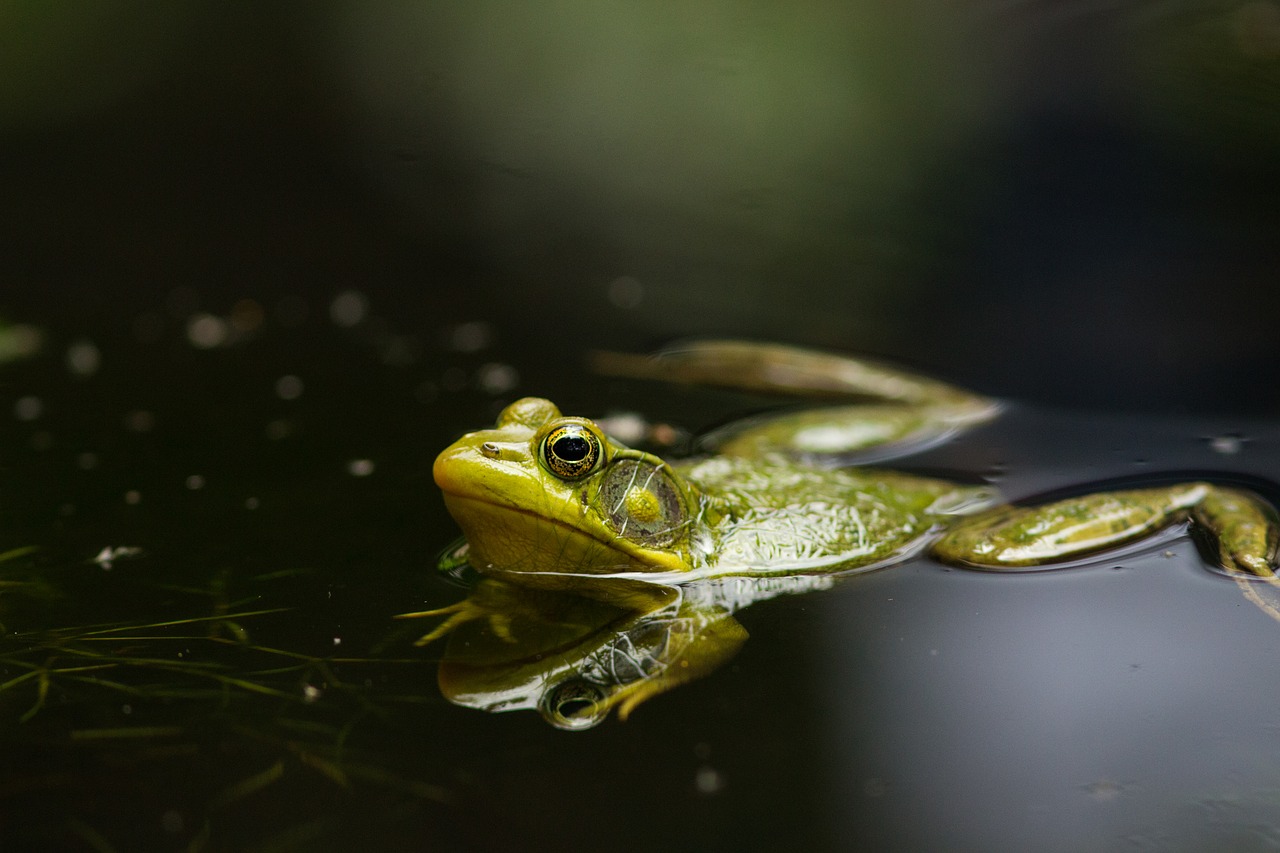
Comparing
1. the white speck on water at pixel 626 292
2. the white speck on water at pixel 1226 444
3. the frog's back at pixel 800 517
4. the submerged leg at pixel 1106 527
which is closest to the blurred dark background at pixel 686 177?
the white speck on water at pixel 626 292

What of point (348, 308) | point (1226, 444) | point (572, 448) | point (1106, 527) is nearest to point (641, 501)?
point (572, 448)

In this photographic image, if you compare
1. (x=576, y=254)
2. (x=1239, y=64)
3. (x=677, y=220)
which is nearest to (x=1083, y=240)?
(x=1239, y=64)

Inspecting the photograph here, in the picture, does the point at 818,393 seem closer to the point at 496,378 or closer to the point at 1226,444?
the point at 496,378

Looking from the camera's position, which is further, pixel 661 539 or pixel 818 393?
pixel 818 393

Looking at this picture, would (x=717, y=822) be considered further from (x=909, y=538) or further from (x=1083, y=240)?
(x=1083, y=240)

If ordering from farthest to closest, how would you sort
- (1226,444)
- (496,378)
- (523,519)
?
(496,378) < (1226,444) < (523,519)

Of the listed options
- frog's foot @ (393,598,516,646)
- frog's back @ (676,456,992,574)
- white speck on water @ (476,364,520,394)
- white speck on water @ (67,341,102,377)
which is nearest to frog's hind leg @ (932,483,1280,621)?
frog's back @ (676,456,992,574)

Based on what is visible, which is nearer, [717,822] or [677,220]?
[717,822]
